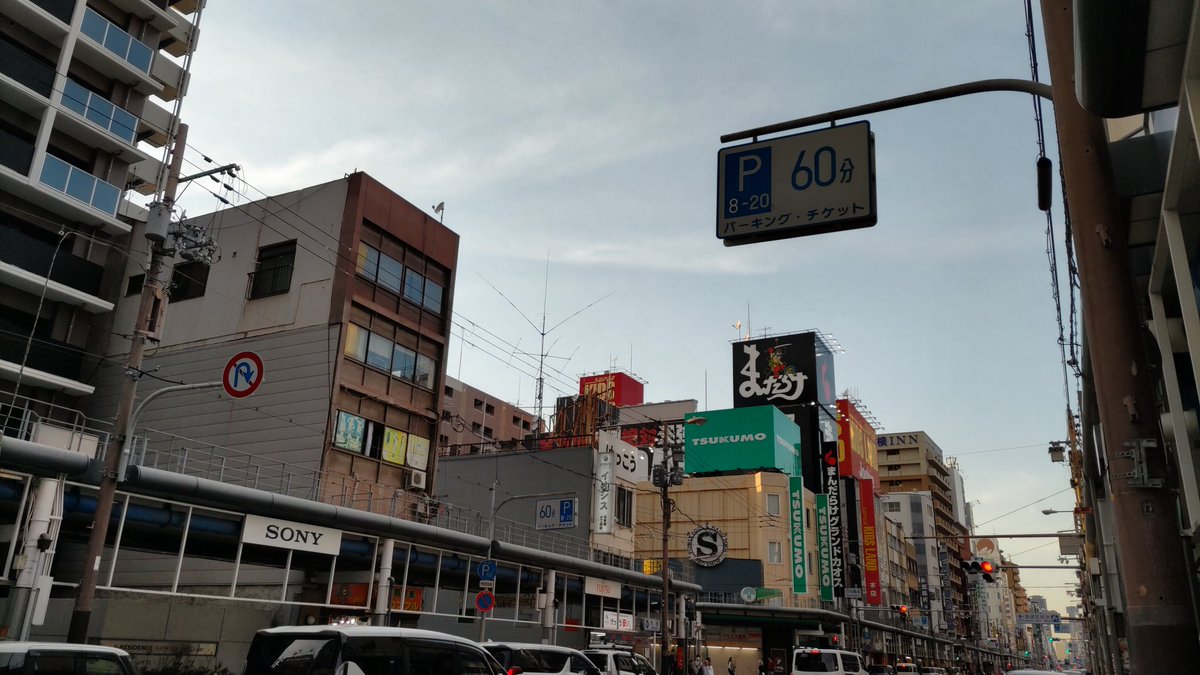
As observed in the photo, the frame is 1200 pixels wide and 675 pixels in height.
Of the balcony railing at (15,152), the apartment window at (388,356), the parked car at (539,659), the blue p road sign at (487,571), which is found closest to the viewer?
the parked car at (539,659)

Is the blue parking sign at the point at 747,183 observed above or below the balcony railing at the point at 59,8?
below

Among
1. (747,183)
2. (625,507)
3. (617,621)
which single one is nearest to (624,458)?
(625,507)

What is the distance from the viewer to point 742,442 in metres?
66.5

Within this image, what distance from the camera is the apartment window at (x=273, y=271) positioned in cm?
3581

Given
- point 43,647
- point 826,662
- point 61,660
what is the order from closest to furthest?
point 43,647, point 61,660, point 826,662

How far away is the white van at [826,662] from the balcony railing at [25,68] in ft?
125

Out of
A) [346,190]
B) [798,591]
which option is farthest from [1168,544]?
[798,591]

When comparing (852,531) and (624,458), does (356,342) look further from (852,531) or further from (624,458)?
(852,531)

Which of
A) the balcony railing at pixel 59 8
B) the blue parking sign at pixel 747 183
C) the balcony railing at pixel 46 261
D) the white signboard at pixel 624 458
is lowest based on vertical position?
the blue parking sign at pixel 747 183

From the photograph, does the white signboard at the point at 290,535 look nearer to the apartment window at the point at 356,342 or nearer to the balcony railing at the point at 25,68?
the apartment window at the point at 356,342

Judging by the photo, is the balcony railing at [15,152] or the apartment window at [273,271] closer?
the balcony railing at [15,152]

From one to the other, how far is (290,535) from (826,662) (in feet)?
61.2

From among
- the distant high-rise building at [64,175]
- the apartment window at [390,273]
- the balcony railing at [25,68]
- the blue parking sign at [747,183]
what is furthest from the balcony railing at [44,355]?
the blue parking sign at [747,183]

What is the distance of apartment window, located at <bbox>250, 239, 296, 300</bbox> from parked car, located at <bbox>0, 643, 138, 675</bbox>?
25639 millimetres
